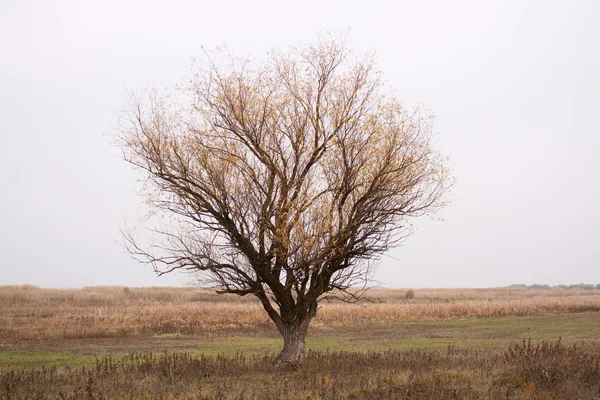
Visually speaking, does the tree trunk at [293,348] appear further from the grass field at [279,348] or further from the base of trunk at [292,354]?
the grass field at [279,348]

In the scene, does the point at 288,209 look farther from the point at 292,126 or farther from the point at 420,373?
the point at 420,373

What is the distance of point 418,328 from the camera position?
41.3 metres

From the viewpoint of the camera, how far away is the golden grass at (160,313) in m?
38.8

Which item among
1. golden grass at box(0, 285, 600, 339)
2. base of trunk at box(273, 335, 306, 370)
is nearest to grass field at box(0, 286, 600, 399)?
golden grass at box(0, 285, 600, 339)

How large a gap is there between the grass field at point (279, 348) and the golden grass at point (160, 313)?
103 millimetres

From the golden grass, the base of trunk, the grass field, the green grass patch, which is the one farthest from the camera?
the golden grass

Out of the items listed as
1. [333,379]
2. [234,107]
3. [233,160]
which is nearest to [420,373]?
[333,379]

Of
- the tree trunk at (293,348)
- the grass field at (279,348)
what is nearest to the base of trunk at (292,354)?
the tree trunk at (293,348)

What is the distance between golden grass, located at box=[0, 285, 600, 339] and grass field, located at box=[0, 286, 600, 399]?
0.10 meters

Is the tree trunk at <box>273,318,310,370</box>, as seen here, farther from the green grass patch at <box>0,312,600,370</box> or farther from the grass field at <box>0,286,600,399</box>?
the green grass patch at <box>0,312,600,370</box>

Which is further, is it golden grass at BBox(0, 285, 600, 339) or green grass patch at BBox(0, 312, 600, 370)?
golden grass at BBox(0, 285, 600, 339)

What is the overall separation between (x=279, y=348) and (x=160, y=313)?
19.1 metres

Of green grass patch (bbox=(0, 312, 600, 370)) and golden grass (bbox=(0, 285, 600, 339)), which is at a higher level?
golden grass (bbox=(0, 285, 600, 339))

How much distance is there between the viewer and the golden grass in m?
38.8
